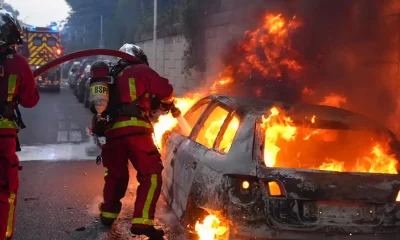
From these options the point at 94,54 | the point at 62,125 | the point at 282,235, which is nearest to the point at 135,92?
the point at 94,54

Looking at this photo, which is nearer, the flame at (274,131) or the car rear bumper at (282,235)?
the car rear bumper at (282,235)

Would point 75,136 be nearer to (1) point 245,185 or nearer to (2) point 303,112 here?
(2) point 303,112

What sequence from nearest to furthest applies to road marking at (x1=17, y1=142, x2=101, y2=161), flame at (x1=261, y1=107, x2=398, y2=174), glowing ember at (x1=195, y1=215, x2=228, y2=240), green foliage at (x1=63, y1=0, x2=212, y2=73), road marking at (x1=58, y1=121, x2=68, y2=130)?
glowing ember at (x1=195, y1=215, x2=228, y2=240) < flame at (x1=261, y1=107, x2=398, y2=174) < road marking at (x1=17, y1=142, x2=101, y2=161) < road marking at (x1=58, y1=121, x2=68, y2=130) < green foliage at (x1=63, y1=0, x2=212, y2=73)

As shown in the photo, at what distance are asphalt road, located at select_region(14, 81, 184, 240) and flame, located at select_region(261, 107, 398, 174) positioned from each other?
1474 millimetres

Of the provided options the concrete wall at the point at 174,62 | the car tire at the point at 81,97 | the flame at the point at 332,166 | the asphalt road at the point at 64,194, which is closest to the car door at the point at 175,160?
the asphalt road at the point at 64,194

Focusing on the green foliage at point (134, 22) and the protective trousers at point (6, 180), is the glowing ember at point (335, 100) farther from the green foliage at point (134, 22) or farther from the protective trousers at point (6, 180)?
the green foliage at point (134, 22)

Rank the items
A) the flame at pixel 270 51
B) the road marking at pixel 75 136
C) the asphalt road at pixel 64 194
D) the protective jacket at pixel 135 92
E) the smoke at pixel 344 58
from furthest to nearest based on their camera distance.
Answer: the road marking at pixel 75 136
the flame at pixel 270 51
the smoke at pixel 344 58
the asphalt road at pixel 64 194
the protective jacket at pixel 135 92

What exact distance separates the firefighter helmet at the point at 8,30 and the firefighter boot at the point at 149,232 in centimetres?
195

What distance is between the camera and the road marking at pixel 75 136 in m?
11.3

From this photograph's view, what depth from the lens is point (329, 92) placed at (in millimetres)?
8742

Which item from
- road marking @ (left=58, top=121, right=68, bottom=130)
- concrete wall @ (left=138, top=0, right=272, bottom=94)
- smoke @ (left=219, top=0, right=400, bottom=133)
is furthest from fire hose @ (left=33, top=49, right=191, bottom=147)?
road marking @ (left=58, top=121, right=68, bottom=130)

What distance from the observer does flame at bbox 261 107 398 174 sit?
4.02 meters

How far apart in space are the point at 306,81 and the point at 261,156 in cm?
561

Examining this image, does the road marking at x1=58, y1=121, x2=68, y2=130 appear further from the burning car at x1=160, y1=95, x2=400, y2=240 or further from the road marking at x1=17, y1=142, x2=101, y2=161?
the burning car at x1=160, y1=95, x2=400, y2=240
